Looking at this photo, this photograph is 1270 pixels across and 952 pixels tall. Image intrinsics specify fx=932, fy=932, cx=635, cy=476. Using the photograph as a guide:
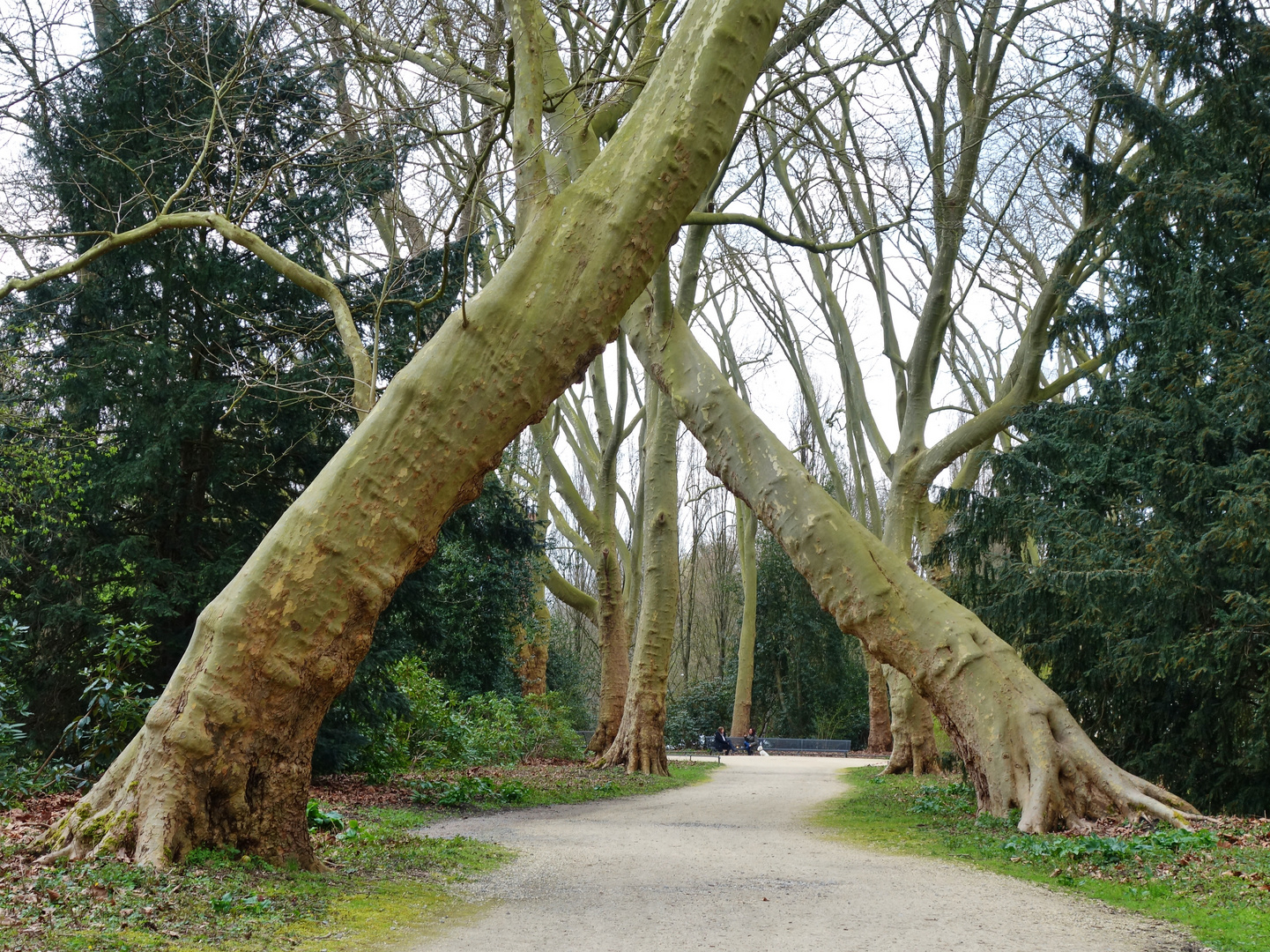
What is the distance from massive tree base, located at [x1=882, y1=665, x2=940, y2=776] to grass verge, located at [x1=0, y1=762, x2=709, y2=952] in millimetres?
11391

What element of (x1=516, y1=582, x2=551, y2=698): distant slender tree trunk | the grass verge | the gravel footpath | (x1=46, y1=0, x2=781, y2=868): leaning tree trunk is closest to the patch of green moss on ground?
the gravel footpath

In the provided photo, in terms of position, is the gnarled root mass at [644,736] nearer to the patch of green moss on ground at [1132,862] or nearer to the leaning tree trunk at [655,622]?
the leaning tree trunk at [655,622]

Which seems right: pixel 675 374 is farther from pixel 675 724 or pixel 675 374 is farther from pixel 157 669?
pixel 675 724

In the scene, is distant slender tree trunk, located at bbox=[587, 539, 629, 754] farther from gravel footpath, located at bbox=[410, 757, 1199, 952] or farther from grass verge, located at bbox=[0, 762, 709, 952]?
grass verge, located at bbox=[0, 762, 709, 952]

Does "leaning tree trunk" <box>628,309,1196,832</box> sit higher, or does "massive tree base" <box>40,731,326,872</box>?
"leaning tree trunk" <box>628,309,1196,832</box>

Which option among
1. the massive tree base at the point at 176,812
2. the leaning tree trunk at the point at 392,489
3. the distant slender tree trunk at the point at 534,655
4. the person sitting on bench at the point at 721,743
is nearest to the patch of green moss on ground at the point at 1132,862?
the leaning tree trunk at the point at 392,489

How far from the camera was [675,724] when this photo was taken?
31016mm

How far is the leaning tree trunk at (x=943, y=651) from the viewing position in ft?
26.7

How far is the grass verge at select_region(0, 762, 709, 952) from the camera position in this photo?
12.6ft

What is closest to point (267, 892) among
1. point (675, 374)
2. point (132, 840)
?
point (132, 840)

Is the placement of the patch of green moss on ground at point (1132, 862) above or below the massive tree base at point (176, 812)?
below

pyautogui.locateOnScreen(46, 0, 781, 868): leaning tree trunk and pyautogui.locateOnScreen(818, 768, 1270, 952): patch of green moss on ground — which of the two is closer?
pyautogui.locateOnScreen(818, 768, 1270, 952): patch of green moss on ground

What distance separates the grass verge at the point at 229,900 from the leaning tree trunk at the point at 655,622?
818 cm

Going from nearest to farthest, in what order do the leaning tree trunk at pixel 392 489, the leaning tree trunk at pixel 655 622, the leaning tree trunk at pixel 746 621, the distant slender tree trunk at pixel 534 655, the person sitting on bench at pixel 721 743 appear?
1. the leaning tree trunk at pixel 392 489
2. the leaning tree trunk at pixel 655 622
3. the distant slender tree trunk at pixel 534 655
4. the person sitting on bench at pixel 721 743
5. the leaning tree trunk at pixel 746 621
